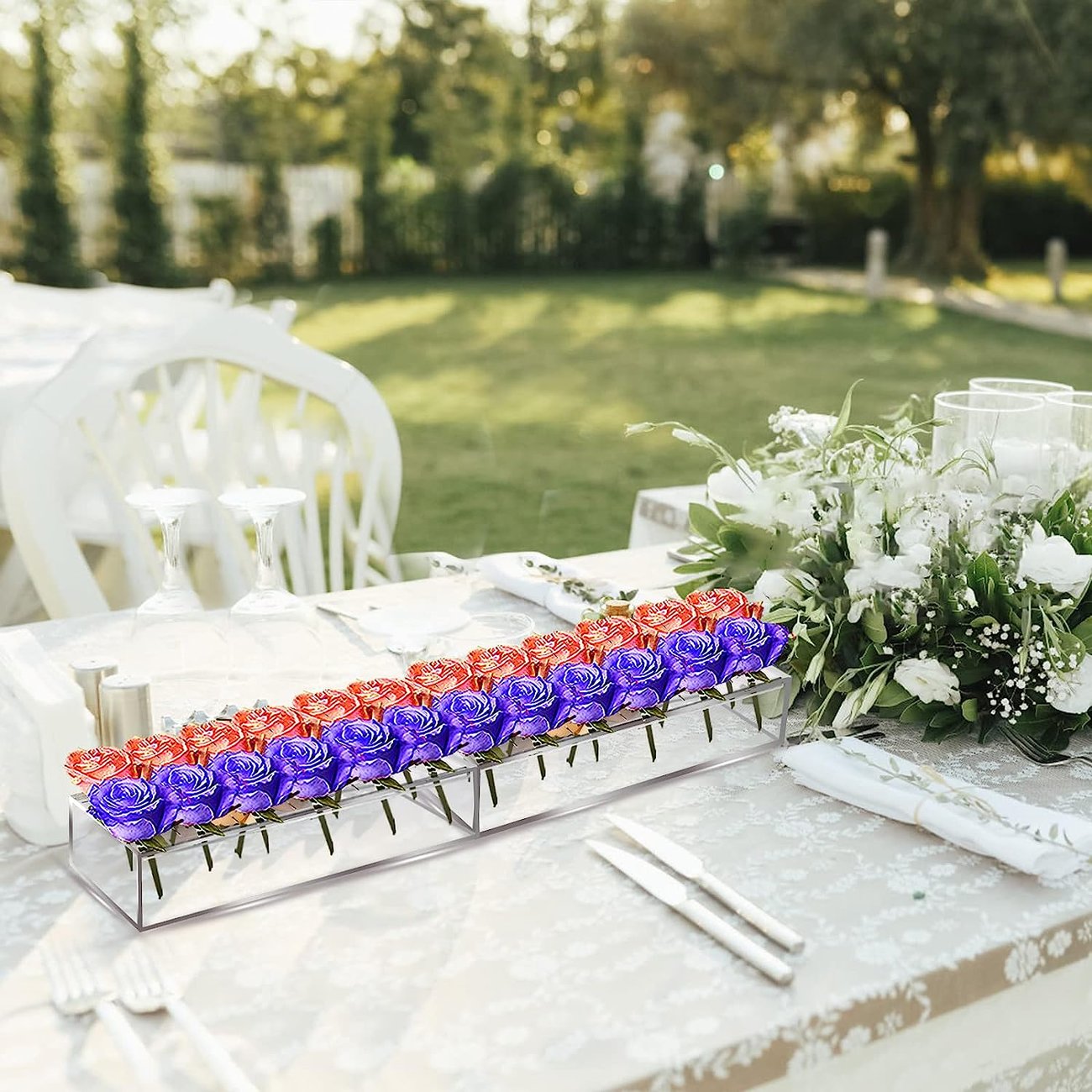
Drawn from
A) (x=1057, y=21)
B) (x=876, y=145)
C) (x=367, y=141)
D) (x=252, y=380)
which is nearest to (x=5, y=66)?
(x=367, y=141)

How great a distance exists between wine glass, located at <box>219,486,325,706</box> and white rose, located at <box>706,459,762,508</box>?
509mm

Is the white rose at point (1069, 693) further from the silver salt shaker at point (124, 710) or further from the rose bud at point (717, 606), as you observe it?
the silver salt shaker at point (124, 710)

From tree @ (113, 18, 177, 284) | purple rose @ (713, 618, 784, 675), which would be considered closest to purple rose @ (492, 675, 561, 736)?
purple rose @ (713, 618, 784, 675)

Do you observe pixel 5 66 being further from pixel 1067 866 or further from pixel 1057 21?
pixel 1067 866

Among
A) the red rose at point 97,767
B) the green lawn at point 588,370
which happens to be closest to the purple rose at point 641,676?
the red rose at point 97,767

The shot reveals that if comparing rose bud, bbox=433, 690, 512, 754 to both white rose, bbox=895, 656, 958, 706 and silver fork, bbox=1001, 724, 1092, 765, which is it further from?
silver fork, bbox=1001, 724, 1092, 765

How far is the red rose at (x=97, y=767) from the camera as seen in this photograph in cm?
101

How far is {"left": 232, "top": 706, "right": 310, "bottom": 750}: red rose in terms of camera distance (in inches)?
42.0

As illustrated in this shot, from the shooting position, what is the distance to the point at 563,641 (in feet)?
4.30

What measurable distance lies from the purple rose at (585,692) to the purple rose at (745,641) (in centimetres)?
14

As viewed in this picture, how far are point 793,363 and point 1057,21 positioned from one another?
711cm

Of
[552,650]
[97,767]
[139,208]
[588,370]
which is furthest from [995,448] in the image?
[139,208]

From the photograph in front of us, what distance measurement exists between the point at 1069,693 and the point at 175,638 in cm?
92

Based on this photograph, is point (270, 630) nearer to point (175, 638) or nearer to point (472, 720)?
point (175, 638)
